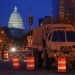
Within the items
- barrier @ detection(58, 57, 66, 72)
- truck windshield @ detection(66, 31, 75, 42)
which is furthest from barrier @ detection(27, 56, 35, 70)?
truck windshield @ detection(66, 31, 75, 42)

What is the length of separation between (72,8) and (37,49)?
5731 cm

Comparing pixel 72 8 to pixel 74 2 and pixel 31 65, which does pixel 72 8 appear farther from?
pixel 31 65

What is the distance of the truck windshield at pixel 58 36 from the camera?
109 feet

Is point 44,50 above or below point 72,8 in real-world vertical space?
below

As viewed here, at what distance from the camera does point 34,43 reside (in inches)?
1543

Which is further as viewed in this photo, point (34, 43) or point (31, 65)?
point (34, 43)

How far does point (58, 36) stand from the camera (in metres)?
33.6

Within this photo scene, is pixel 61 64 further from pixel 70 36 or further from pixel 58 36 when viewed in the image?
pixel 70 36

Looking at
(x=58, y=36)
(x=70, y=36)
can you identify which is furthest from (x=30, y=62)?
(x=70, y=36)

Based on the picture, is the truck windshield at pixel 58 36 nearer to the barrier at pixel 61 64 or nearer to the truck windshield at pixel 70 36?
the truck windshield at pixel 70 36

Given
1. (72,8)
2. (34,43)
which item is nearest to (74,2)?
(72,8)

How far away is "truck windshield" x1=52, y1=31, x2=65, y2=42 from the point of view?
3331 centimetres

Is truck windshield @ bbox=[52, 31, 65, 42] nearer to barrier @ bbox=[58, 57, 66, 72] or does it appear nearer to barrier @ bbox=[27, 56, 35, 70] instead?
barrier @ bbox=[27, 56, 35, 70]

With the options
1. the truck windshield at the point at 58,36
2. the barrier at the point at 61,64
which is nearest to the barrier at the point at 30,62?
the truck windshield at the point at 58,36
